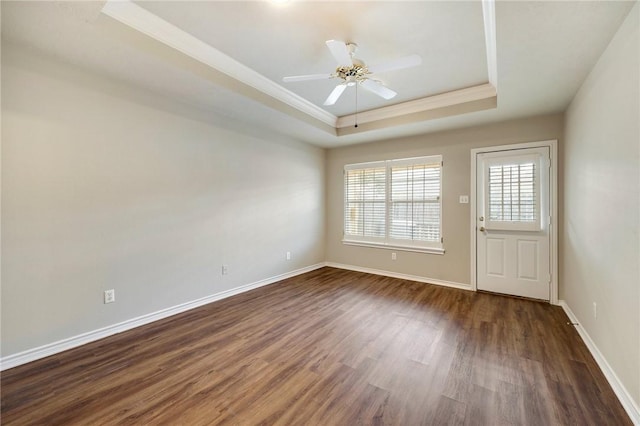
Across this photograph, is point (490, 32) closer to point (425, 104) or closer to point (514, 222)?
point (425, 104)

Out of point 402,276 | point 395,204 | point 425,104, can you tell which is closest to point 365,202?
point 395,204

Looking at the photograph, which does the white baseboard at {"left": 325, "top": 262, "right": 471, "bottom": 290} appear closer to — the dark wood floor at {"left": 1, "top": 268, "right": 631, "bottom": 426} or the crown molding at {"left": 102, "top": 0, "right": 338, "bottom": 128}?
the dark wood floor at {"left": 1, "top": 268, "right": 631, "bottom": 426}

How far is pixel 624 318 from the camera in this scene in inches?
66.6

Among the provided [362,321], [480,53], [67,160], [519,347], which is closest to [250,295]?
[362,321]

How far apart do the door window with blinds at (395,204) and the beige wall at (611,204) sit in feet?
5.74

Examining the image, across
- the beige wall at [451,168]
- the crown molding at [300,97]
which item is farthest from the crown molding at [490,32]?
the beige wall at [451,168]

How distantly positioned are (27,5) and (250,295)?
11.0 feet

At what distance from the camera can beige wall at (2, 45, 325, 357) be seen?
2.09 metres

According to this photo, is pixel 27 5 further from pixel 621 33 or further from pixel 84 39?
pixel 621 33

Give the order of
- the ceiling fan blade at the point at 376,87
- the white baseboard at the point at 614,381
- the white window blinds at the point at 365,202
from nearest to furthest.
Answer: the white baseboard at the point at 614,381 < the ceiling fan blade at the point at 376,87 < the white window blinds at the point at 365,202

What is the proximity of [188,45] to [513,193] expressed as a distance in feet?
14.0

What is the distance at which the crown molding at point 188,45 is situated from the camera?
198cm

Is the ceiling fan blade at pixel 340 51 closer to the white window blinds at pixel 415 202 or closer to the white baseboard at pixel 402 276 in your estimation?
the white window blinds at pixel 415 202

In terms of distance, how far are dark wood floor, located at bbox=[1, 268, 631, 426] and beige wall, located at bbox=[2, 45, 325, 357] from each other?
429 millimetres
